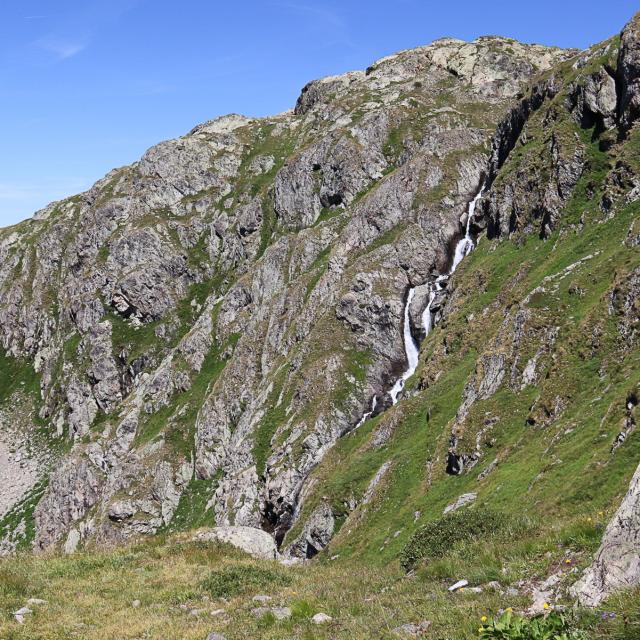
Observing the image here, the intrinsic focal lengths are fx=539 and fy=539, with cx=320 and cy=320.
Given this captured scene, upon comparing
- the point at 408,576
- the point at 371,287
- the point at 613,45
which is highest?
the point at 613,45

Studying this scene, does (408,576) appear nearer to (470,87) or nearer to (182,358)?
(182,358)

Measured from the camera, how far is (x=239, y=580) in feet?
55.2

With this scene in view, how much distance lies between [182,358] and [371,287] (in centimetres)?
4910

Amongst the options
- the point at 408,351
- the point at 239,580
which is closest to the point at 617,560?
the point at 239,580

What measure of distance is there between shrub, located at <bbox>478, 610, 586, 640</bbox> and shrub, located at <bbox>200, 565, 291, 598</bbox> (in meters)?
9.51

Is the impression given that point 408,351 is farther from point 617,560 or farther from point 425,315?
point 617,560

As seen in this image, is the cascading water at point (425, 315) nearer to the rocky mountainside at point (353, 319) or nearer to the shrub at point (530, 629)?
the rocky mountainside at point (353, 319)

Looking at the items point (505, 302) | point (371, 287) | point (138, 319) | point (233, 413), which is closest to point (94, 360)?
point (138, 319)

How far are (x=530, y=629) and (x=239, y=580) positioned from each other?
10778 mm

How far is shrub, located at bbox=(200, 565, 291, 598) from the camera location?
1614 centimetres

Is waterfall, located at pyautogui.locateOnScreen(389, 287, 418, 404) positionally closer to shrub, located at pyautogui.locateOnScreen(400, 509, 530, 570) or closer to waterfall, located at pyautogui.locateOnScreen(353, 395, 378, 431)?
waterfall, located at pyautogui.locateOnScreen(353, 395, 378, 431)

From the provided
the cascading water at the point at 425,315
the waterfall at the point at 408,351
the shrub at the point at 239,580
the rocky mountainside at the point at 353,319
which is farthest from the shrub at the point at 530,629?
the waterfall at the point at 408,351

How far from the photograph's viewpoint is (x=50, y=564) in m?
20.8

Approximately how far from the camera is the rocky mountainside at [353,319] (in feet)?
144
